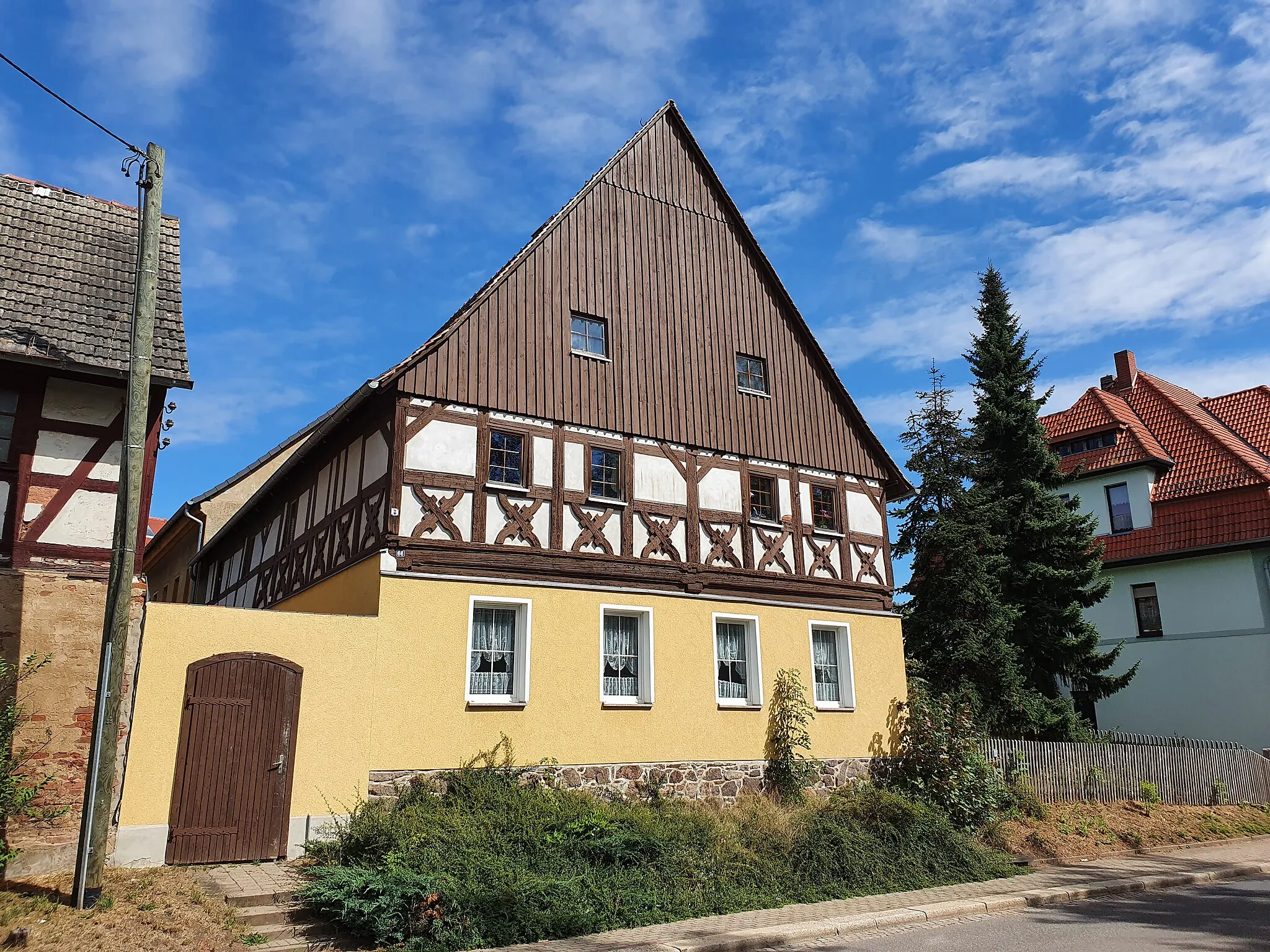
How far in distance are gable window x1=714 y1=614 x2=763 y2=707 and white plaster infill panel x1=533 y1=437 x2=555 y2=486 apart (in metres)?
3.86

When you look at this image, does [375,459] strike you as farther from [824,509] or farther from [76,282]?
[824,509]

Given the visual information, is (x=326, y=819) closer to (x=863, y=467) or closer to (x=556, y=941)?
(x=556, y=941)

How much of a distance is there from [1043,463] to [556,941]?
18.4 meters

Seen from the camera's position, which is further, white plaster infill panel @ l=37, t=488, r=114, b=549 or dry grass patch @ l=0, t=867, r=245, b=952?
white plaster infill panel @ l=37, t=488, r=114, b=549

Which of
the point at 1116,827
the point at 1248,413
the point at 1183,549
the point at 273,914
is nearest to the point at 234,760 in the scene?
the point at 273,914

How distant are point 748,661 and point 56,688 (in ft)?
34.2

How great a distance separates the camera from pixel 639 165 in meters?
18.1

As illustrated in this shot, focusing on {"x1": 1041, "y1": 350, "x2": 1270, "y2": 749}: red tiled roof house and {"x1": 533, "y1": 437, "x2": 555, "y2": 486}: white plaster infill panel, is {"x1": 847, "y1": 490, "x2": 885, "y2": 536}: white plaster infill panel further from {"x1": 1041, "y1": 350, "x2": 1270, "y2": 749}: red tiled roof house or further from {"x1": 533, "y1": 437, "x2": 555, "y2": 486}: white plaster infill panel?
{"x1": 1041, "y1": 350, "x2": 1270, "y2": 749}: red tiled roof house

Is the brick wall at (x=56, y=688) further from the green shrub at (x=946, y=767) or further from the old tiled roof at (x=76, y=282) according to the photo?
the green shrub at (x=946, y=767)

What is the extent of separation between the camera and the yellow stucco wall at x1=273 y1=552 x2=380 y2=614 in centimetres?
1334

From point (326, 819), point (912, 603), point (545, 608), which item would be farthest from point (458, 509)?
point (912, 603)

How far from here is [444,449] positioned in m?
14.1

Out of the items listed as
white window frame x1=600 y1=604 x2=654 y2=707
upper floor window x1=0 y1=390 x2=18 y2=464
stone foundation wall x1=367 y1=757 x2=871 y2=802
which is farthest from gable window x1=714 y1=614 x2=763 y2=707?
upper floor window x1=0 y1=390 x2=18 y2=464

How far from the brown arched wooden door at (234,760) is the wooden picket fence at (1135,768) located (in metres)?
12.6
